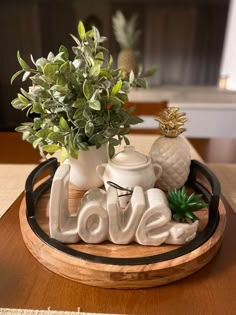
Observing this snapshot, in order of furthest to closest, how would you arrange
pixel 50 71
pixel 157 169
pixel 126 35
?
pixel 126 35, pixel 157 169, pixel 50 71

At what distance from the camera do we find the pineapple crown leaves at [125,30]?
249 cm

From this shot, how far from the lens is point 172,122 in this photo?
0.73 m

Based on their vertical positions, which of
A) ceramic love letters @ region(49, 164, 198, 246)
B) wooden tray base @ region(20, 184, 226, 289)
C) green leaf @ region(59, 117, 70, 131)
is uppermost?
green leaf @ region(59, 117, 70, 131)

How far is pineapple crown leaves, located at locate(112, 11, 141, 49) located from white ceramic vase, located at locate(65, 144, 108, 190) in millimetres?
2019

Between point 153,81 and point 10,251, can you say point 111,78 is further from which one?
point 153,81

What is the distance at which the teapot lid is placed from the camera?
64 cm

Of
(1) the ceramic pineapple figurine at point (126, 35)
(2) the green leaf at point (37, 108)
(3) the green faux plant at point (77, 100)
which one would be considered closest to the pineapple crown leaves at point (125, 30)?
(1) the ceramic pineapple figurine at point (126, 35)

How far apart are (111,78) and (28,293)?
455mm

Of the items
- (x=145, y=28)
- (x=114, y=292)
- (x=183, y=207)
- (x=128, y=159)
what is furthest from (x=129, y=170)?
(x=145, y=28)

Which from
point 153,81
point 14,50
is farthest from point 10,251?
point 153,81

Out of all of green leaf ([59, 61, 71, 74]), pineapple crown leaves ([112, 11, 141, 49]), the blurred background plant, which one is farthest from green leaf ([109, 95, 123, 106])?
pineapple crown leaves ([112, 11, 141, 49])

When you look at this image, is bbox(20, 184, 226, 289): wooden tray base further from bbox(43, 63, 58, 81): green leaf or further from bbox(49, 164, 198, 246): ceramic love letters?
bbox(43, 63, 58, 81): green leaf

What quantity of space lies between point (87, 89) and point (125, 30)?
2.13m

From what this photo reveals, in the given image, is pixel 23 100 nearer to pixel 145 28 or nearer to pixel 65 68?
pixel 65 68
